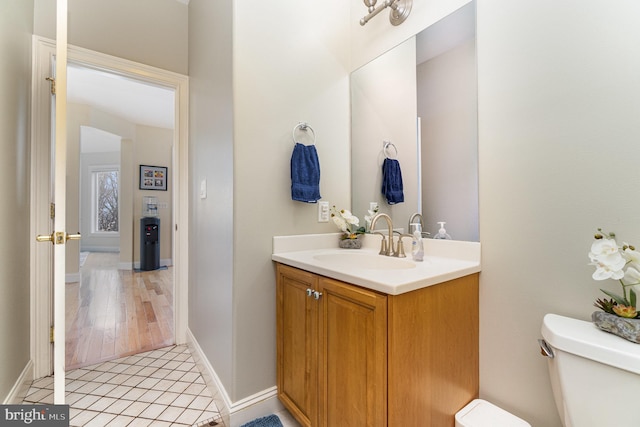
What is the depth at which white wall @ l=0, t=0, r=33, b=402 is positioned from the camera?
1352mm

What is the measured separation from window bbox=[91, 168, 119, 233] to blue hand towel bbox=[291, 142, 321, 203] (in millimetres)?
7592

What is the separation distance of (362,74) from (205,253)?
61.7 inches

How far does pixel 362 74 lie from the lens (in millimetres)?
1810

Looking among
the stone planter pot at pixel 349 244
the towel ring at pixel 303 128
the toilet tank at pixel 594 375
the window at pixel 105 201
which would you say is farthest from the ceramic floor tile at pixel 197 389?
the window at pixel 105 201

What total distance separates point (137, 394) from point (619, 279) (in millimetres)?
2319

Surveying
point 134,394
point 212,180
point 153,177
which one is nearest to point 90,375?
point 134,394

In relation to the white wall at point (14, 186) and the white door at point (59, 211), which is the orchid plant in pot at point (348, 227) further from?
the white wall at point (14, 186)

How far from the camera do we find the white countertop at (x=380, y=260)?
37.1 inches

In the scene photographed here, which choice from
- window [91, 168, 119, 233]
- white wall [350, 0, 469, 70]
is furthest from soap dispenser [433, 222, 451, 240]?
window [91, 168, 119, 233]

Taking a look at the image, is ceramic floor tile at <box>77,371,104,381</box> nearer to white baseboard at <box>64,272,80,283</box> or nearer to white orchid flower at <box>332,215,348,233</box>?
white orchid flower at <box>332,215,348,233</box>

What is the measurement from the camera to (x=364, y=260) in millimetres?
1528

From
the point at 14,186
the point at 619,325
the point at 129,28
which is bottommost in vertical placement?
the point at 619,325

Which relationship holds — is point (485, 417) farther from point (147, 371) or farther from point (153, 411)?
point (147, 371)

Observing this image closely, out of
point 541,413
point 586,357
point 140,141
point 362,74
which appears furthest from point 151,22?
point 140,141
